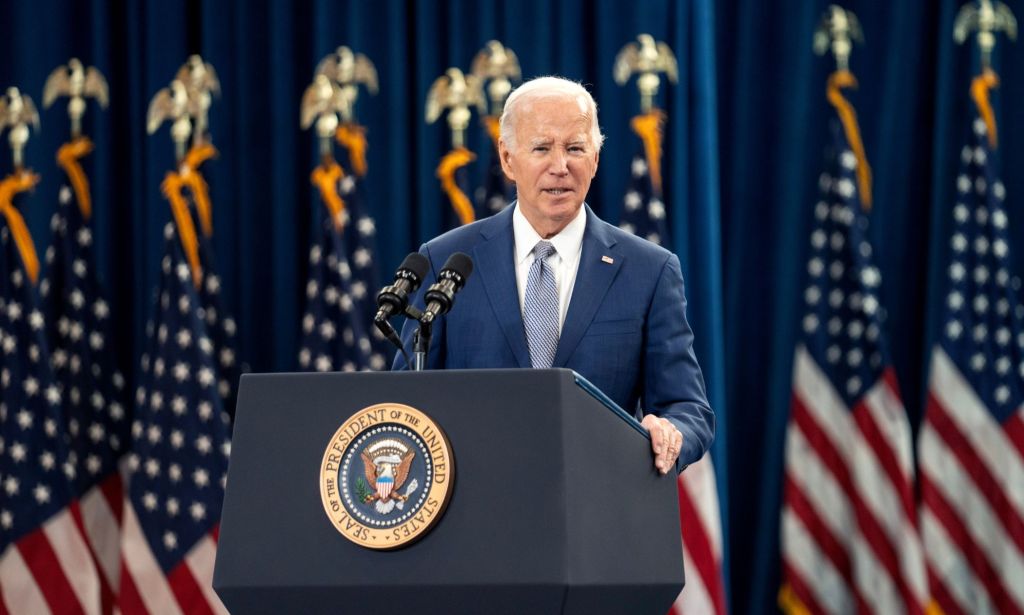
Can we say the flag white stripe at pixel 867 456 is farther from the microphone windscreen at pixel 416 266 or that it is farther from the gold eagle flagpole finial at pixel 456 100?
the microphone windscreen at pixel 416 266

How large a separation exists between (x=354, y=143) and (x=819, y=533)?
119 inches

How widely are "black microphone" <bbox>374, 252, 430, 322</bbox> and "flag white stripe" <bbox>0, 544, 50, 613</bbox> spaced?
4.83 meters

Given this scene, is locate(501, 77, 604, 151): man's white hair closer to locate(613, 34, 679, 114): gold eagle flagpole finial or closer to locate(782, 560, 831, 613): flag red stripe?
locate(613, 34, 679, 114): gold eagle flagpole finial

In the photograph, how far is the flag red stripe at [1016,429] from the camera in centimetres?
661

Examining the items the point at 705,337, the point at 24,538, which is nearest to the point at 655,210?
the point at 705,337

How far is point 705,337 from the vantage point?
6.71m

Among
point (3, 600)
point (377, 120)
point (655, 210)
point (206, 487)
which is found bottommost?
point (3, 600)

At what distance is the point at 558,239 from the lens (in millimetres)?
3289

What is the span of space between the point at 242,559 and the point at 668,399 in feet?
3.53

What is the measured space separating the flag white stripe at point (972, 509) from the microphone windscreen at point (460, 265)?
4583mm

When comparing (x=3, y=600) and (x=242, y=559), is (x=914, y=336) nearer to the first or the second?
(x=3, y=600)

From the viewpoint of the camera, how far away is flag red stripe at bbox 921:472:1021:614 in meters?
6.59

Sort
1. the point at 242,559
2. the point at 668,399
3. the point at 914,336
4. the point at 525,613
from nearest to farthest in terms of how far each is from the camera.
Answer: the point at 525,613, the point at 242,559, the point at 668,399, the point at 914,336

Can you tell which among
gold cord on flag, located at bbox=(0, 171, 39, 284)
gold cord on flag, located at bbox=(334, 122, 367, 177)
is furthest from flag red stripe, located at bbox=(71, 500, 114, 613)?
gold cord on flag, located at bbox=(334, 122, 367, 177)
